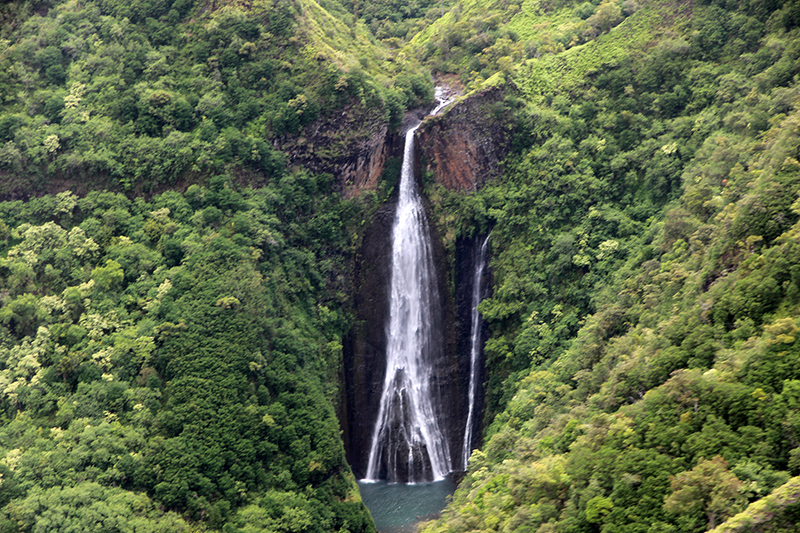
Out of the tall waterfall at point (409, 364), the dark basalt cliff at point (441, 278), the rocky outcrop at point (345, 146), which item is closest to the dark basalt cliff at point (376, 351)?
the dark basalt cliff at point (441, 278)

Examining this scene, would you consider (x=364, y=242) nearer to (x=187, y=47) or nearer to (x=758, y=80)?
(x=187, y=47)

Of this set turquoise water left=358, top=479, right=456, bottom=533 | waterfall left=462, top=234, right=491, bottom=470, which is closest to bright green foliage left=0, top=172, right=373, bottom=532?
turquoise water left=358, top=479, right=456, bottom=533

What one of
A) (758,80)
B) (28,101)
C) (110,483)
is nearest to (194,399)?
(110,483)

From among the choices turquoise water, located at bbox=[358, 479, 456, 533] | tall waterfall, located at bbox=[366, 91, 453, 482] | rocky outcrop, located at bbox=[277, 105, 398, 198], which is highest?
rocky outcrop, located at bbox=[277, 105, 398, 198]

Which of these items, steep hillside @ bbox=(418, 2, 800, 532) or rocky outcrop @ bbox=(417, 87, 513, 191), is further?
rocky outcrop @ bbox=(417, 87, 513, 191)

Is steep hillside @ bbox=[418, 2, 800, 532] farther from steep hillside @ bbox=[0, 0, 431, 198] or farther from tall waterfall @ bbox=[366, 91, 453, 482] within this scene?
steep hillside @ bbox=[0, 0, 431, 198]

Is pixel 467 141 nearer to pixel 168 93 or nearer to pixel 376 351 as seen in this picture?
pixel 376 351

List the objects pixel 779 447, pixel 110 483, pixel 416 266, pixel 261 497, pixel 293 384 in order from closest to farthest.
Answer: pixel 779 447 → pixel 110 483 → pixel 261 497 → pixel 293 384 → pixel 416 266
